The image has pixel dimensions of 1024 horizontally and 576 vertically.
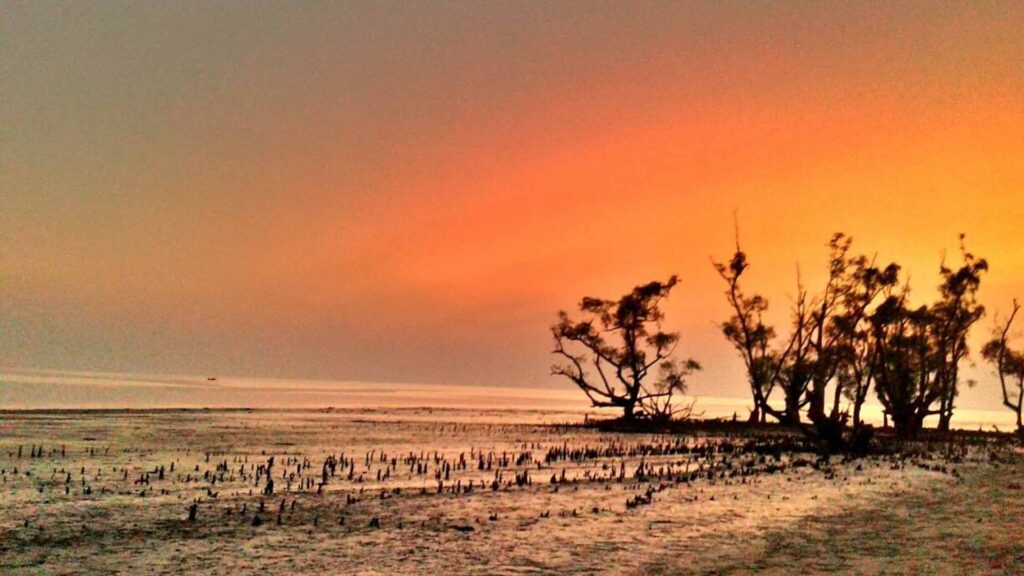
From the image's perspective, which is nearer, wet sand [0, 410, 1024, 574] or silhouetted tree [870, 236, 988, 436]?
wet sand [0, 410, 1024, 574]

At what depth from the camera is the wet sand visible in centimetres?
1188

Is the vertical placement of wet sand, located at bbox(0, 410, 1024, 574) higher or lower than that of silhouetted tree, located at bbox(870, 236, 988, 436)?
lower

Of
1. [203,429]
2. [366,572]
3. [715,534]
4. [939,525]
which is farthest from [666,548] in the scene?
[203,429]

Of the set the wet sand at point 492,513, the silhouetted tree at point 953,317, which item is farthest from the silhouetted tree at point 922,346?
the wet sand at point 492,513

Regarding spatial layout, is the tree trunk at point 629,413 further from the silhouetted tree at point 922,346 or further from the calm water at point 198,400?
the silhouetted tree at point 922,346

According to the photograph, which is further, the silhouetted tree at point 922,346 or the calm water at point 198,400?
the calm water at point 198,400

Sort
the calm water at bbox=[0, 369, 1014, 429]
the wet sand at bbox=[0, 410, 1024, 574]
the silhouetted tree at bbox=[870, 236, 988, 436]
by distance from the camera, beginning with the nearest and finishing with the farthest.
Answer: the wet sand at bbox=[0, 410, 1024, 574] < the silhouetted tree at bbox=[870, 236, 988, 436] < the calm water at bbox=[0, 369, 1014, 429]

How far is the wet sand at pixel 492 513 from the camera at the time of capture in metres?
11.9

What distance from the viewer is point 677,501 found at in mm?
18578

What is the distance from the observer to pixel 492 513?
1645cm

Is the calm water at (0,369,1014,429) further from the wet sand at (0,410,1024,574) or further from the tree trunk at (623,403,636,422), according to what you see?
the wet sand at (0,410,1024,574)

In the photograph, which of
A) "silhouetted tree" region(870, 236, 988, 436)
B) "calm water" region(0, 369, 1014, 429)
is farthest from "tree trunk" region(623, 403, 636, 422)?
"silhouetted tree" region(870, 236, 988, 436)

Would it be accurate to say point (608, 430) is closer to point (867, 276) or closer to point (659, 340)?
point (659, 340)

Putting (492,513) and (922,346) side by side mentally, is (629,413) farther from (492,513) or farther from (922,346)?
(492,513)
